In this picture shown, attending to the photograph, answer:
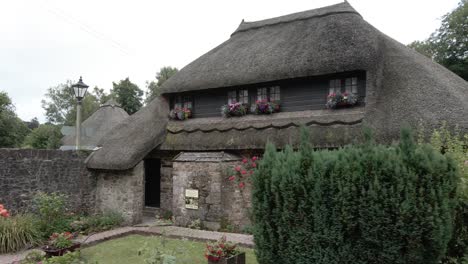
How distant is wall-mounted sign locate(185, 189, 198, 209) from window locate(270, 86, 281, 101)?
4.10 m

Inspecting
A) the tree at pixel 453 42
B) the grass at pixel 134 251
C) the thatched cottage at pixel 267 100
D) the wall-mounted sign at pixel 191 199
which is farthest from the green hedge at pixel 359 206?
the tree at pixel 453 42

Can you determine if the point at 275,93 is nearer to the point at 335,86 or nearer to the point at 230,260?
the point at 335,86

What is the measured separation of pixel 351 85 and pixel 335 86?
476 mm

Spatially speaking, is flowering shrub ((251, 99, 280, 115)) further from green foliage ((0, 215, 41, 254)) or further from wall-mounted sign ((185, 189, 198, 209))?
green foliage ((0, 215, 41, 254))

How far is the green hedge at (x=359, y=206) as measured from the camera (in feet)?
13.6

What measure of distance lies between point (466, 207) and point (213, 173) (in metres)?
6.53

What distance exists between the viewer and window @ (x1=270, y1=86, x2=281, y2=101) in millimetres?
11102

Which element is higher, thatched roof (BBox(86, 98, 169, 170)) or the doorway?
thatched roof (BBox(86, 98, 169, 170))

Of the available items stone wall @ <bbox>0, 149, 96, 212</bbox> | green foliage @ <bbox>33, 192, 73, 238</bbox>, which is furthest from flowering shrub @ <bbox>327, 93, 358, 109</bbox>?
stone wall @ <bbox>0, 149, 96, 212</bbox>

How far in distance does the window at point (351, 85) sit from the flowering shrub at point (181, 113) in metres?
6.01

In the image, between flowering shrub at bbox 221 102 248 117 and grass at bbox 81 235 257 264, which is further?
flowering shrub at bbox 221 102 248 117

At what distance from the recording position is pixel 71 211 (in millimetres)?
10891

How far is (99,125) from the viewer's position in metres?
23.7

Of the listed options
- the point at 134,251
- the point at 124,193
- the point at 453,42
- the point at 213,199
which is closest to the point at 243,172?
the point at 213,199
